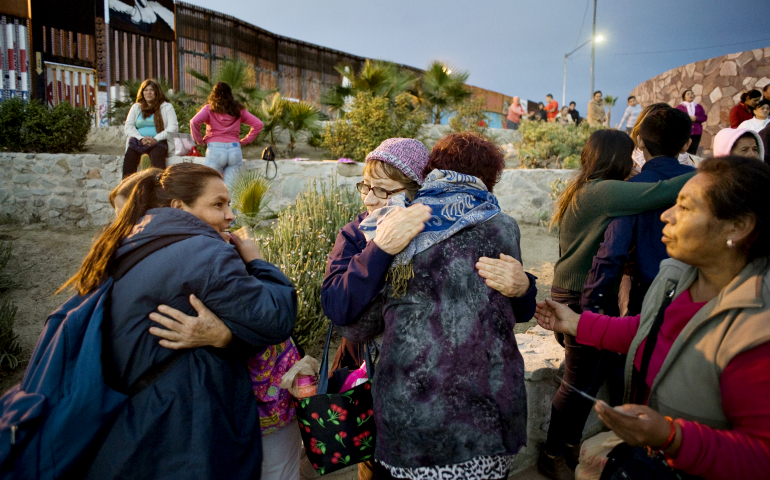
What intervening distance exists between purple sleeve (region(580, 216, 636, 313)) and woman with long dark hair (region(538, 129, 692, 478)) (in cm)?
7

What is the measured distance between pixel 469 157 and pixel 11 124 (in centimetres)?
943

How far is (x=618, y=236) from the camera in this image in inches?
89.2

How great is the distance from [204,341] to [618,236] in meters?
1.90

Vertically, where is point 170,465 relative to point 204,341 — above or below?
below

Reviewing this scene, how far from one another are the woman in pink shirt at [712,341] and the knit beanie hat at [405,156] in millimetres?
885

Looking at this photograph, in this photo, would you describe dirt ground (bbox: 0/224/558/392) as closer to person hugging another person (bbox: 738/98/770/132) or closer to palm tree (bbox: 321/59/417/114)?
person hugging another person (bbox: 738/98/770/132)

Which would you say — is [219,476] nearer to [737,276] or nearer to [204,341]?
[204,341]

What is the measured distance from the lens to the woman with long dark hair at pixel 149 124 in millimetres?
6344

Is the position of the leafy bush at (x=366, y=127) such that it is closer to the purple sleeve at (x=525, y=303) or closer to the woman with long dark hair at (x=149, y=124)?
the woman with long dark hair at (x=149, y=124)

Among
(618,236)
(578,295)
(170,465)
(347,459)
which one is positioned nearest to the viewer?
(170,465)

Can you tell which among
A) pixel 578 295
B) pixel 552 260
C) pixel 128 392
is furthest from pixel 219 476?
pixel 552 260

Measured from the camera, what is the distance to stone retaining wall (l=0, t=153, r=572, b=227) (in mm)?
7684

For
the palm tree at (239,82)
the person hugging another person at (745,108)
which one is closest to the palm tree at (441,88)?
the palm tree at (239,82)

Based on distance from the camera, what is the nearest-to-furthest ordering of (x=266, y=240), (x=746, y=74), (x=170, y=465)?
(x=170, y=465) → (x=266, y=240) → (x=746, y=74)
